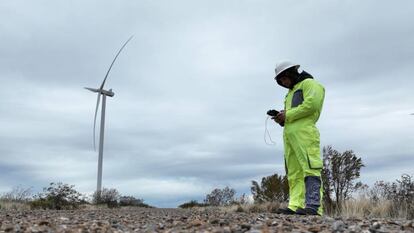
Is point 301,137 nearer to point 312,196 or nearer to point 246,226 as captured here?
point 312,196

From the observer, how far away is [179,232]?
4602 millimetres

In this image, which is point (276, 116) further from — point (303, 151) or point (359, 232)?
point (359, 232)

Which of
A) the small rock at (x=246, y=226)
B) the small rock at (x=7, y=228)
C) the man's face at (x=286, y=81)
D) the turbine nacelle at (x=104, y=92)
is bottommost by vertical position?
the small rock at (x=246, y=226)

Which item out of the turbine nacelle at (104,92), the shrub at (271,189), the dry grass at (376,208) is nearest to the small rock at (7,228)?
the dry grass at (376,208)

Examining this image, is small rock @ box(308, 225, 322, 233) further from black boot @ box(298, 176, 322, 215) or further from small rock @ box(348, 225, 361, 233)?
black boot @ box(298, 176, 322, 215)

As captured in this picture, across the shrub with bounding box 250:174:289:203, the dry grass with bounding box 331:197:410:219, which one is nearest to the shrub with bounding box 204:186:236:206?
the shrub with bounding box 250:174:289:203

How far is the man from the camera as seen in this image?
26.4 ft

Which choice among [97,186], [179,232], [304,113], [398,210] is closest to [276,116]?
[304,113]

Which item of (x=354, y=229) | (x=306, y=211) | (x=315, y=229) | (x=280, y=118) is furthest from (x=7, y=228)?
(x=280, y=118)

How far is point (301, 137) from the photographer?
27.5 feet

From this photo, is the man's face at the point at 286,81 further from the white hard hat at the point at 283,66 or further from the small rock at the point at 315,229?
the small rock at the point at 315,229

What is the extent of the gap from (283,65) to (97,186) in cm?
2086

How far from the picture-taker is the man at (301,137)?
8055 millimetres

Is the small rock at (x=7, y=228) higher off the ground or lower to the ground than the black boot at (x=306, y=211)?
lower
